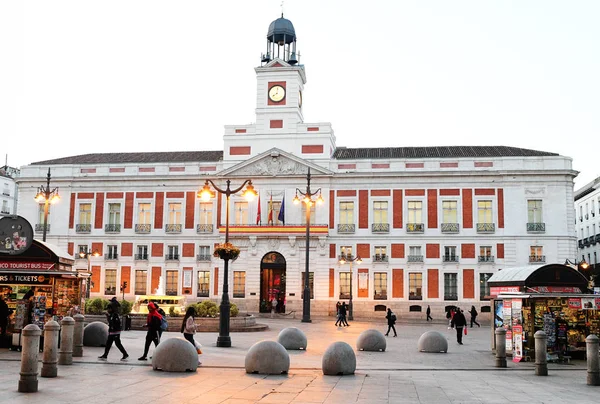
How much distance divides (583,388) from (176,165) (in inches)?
1712

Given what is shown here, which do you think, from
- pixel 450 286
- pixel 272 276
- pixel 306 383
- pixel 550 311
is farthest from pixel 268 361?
pixel 272 276

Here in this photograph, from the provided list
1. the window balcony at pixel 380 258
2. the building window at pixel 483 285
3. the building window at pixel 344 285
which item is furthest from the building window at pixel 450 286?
the building window at pixel 344 285

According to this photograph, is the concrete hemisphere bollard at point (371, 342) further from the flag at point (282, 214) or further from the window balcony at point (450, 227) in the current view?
the window balcony at point (450, 227)

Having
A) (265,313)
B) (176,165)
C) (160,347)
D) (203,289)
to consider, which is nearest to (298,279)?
(265,313)

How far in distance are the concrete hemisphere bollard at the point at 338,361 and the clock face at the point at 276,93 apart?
1569 inches

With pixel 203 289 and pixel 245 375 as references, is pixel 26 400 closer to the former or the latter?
pixel 245 375

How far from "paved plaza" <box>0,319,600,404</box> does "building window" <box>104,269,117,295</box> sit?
111 ft

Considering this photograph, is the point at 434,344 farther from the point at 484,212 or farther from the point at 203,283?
the point at 203,283

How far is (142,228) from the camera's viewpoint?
53750 mm

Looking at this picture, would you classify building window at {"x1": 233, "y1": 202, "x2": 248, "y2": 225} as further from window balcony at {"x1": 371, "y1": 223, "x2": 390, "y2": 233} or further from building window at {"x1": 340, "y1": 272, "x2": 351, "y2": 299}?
window balcony at {"x1": 371, "y1": 223, "x2": 390, "y2": 233}

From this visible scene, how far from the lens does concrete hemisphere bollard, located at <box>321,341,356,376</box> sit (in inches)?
611

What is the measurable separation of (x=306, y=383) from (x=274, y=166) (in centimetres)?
3874

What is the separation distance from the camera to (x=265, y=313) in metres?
48.7

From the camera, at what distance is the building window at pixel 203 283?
171ft
